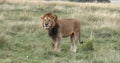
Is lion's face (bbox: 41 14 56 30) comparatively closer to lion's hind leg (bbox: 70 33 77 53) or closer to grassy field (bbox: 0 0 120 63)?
grassy field (bbox: 0 0 120 63)

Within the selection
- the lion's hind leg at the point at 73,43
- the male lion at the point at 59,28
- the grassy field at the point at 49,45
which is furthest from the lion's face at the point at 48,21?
the lion's hind leg at the point at 73,43

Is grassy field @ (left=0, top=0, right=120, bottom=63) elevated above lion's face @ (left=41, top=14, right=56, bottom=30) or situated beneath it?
situated beneath

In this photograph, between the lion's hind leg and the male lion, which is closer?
the male lion

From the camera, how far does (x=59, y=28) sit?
374 inches

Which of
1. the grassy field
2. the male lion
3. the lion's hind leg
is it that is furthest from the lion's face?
the lion's hind leg

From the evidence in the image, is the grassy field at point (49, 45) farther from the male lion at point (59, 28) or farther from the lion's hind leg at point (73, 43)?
the male lion at point (59, 28)

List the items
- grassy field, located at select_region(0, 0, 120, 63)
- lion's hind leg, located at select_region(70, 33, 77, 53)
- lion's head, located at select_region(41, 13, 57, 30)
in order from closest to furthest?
grassy field, located at select_region(0, 0, 120, 63)
lion's head, located at select_region(41, 13, 57, 30)
lion's hind leg, located at select_region(70, 33, 77, 53)

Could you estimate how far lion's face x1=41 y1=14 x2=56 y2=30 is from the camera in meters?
9.02

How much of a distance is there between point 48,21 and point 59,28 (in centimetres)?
54

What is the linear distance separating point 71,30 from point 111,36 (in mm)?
3044

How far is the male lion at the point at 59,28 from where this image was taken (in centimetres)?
907

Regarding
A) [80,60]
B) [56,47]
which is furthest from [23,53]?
[80,60]

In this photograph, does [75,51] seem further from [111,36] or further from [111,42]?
[111,36]

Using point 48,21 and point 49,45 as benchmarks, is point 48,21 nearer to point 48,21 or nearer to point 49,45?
point 48,21
